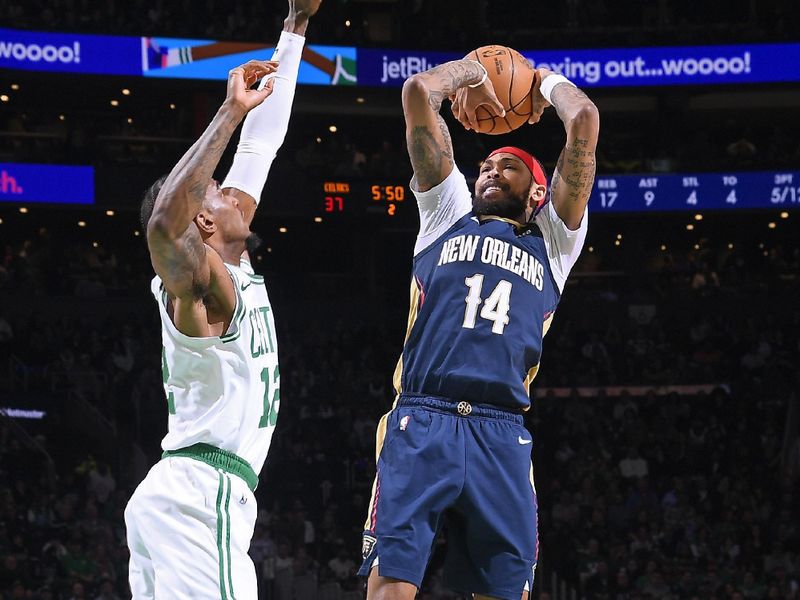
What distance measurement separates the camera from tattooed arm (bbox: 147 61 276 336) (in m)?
3.72

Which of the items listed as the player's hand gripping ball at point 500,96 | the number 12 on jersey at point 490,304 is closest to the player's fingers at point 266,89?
the player's hand gripping ball at point 500,96

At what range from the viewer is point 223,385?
4.04 metres

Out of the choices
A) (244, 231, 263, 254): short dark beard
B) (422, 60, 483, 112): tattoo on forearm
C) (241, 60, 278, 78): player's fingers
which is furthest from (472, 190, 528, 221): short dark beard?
(241, 60, 278, 78): player's fingers

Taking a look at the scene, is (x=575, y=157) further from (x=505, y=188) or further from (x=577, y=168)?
(x=505, y=188)

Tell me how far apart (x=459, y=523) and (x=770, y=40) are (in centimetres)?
1879

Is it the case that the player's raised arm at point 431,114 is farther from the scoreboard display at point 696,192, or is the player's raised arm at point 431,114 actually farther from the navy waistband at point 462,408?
the scoreboard display at point 696,192

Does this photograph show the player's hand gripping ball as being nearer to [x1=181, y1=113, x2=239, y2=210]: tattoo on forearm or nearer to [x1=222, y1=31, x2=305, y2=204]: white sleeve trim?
[x1=222, y1=31, x2=305, y2=204]: white sleeve trim

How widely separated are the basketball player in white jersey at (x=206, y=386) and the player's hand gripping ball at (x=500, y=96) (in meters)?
0.95

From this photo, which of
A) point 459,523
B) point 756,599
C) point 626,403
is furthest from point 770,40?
point 459,523

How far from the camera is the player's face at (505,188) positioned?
15.5 feet

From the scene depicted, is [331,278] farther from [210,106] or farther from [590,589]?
[590,589]

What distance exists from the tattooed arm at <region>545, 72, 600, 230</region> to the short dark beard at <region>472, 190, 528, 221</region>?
0.45 feet

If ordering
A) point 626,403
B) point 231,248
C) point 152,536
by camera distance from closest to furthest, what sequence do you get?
point 152,536
point 231,248
point 626,403

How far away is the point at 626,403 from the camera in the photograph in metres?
17.9
